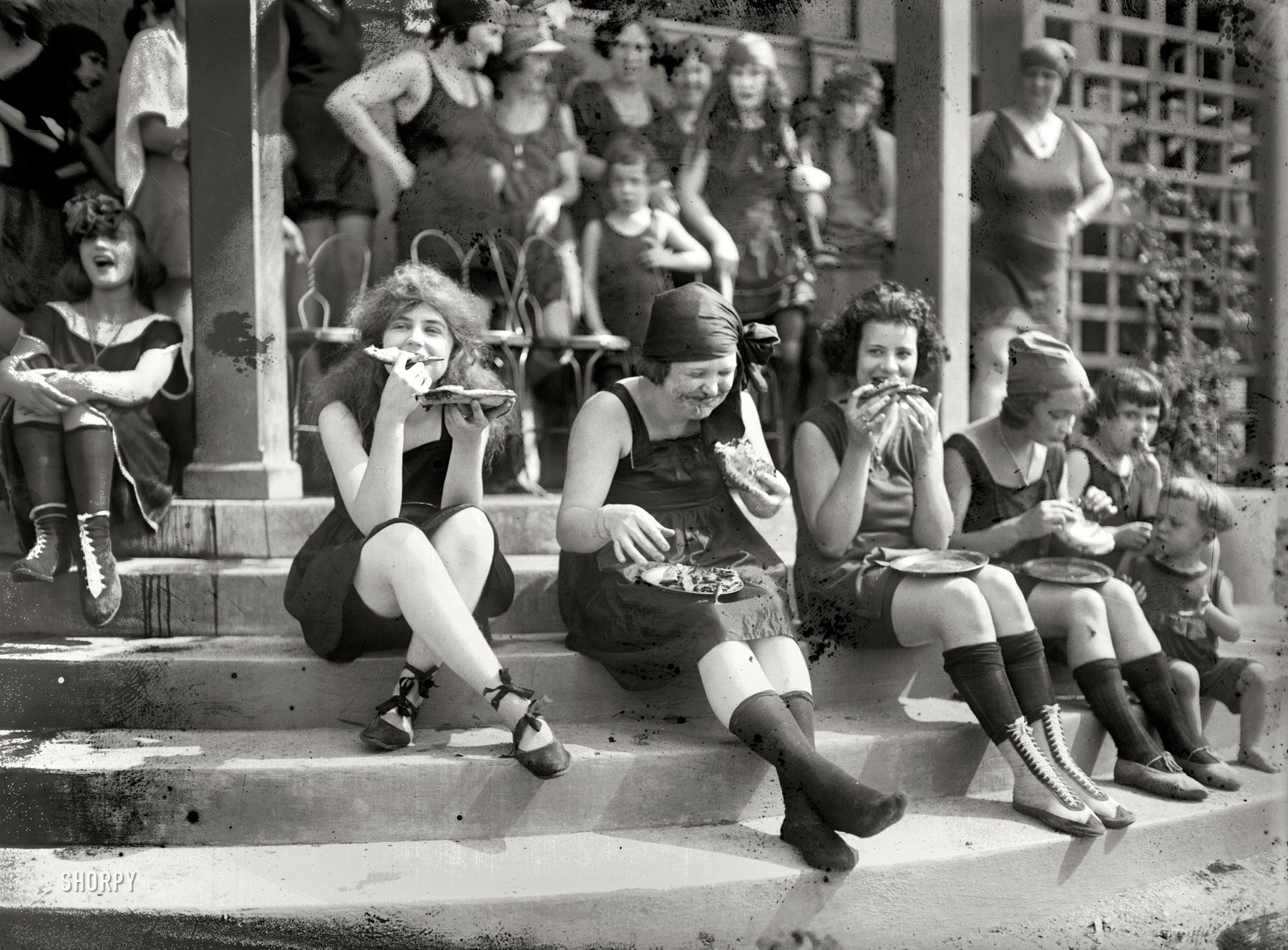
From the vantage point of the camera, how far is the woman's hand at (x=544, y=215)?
404 centimetres

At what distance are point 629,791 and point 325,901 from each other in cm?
70

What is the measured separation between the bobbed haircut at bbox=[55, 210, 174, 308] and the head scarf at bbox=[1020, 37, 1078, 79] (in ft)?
10.0

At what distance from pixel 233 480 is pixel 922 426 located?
82.3 inches

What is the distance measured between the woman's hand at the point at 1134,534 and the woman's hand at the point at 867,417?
0.89 m

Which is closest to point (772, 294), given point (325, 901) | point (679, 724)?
point (679, 724)

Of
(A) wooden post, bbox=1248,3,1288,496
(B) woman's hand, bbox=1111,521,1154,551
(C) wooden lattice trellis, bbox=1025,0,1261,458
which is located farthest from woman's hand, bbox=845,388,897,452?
(A) wooden post, bbox=1248,3,1288,496

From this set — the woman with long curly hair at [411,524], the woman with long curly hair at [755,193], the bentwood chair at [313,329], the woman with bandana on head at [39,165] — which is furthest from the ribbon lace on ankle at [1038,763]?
the woman with bandana on head at [39,165]

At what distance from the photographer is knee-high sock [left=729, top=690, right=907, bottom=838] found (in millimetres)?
2189

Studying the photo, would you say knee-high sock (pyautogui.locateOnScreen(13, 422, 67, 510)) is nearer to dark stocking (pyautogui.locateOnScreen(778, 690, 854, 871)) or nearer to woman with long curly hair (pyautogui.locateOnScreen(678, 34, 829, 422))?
dark stocking (pyautogui.locateOnScreen(778, 690, 854, 871))

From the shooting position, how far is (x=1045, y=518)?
2.96m

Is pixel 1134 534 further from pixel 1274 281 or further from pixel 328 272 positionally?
pixel 328 272

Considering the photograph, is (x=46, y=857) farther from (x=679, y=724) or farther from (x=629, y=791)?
(x=679, y=724)

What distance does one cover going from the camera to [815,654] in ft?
9.57

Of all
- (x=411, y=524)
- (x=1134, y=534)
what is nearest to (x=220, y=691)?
(x=411, y=524)
